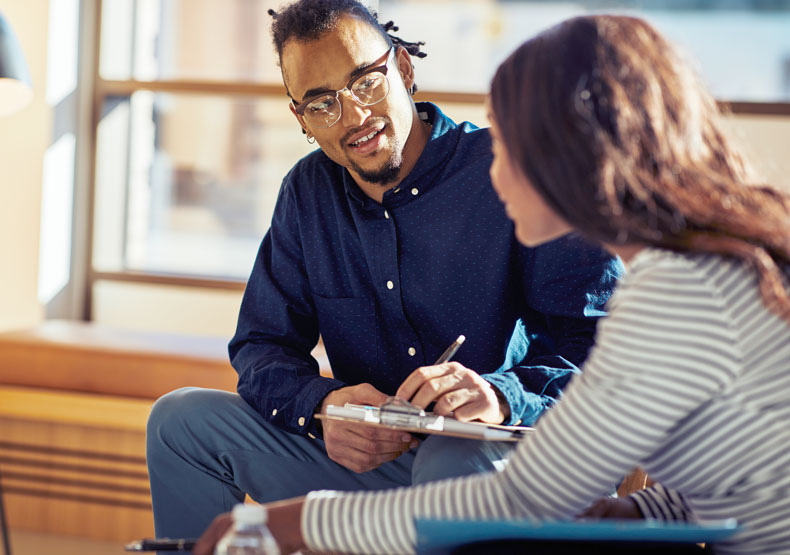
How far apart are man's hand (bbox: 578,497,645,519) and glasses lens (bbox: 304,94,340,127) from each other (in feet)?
3.08

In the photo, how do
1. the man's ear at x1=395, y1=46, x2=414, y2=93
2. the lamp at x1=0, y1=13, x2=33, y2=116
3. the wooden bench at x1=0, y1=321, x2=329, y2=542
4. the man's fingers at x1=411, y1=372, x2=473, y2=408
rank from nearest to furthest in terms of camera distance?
the man's fingers at x1=411, y1=372, x2=473, y2=408 < the man's ear at x1=395, y1=46, x2=414, y2=93 < the lamp at x1=0, y1=13, x2=33, y2=116 < the wooden bench at x1=0, y1=321, x2=329, y2=542

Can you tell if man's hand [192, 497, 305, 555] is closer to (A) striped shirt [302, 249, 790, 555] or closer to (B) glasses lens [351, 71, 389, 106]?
(A) striped shirt [302, 249, 790, 555]

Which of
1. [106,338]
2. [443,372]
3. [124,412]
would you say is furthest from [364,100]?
[106,338]

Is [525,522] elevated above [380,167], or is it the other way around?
[380,167]

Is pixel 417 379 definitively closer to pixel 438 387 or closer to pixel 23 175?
pixel 438 387

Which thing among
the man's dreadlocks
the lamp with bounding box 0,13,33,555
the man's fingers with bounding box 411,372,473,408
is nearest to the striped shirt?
the man's fingers with bounding box 411,372,473,408

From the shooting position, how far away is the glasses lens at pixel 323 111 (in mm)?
1841

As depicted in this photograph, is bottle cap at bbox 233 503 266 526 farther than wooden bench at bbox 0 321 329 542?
No

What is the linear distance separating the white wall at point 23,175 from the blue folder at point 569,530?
111 inches

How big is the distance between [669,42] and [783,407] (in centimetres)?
44

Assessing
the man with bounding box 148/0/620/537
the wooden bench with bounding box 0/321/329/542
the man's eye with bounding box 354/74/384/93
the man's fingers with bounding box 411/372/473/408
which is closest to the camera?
the man's fingers with bounding box 411/372/473/408

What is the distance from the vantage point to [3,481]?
9.78ft

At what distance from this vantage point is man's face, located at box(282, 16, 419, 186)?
184 cm

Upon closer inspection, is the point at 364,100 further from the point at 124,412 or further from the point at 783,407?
the point at 124,412
